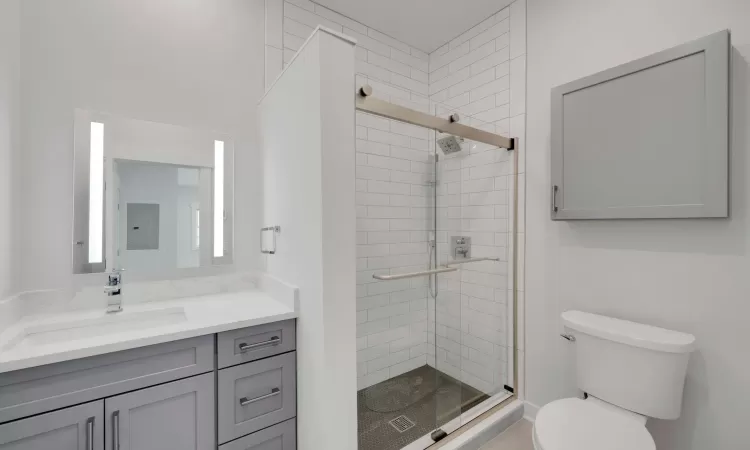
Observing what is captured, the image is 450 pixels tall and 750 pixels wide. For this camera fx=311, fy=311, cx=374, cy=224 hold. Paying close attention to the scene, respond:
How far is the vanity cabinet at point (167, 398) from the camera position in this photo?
3.46 ft

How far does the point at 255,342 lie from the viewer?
1.44 meters

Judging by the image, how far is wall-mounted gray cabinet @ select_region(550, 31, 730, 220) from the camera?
1322 millimetres

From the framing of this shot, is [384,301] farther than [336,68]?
Yes

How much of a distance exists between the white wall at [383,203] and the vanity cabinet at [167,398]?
25.7 inches

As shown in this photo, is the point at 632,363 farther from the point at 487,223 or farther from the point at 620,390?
the point at 487,223

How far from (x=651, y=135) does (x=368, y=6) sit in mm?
1935

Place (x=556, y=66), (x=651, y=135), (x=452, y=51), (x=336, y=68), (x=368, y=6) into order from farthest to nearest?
(x=452, y=51)
(x=368, y=6)
(x=556, y=66)
(x=651, y=135)
(x=336, y=68)

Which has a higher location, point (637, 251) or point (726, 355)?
point (637, 251)

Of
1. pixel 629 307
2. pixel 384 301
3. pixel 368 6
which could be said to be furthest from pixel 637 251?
pixel 368 6

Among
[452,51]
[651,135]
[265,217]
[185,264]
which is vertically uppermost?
[452,51]

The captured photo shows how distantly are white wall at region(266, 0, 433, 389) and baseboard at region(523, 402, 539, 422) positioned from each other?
2.47 feet

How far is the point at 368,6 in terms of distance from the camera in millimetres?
2234

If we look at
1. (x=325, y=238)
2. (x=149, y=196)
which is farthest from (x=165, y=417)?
(x=149, y=196)

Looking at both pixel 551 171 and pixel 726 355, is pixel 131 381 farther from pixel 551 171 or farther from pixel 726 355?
pixel 726 355
